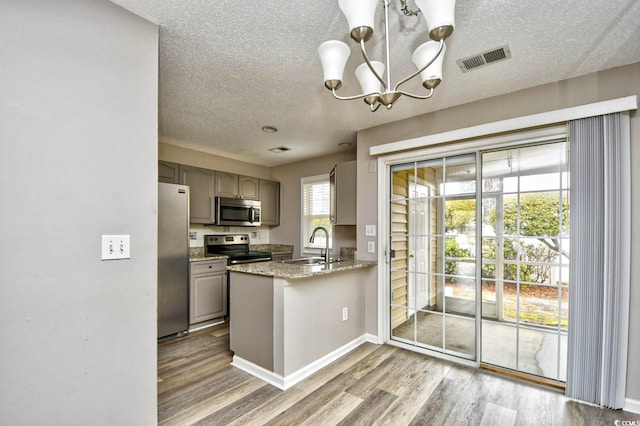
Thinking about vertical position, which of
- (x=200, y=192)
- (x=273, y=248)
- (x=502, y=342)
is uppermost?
(x=200, y=192)

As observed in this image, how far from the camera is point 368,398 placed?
219 cm

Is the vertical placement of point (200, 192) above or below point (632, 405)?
above

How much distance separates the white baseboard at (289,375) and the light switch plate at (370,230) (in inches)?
46.8

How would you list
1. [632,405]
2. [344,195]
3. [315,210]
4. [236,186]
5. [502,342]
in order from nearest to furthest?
[632,405], [502,342], [344,195], [236,186], [315,210]

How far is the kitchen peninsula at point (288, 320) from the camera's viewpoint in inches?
93.2

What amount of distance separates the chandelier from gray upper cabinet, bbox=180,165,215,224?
3.08 metres

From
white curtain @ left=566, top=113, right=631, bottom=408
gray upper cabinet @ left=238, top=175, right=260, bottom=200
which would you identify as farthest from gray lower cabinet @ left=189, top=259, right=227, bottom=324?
white curtain @ left=566, top=113, right=631, bottom=408

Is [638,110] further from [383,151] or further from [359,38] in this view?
[359,38]

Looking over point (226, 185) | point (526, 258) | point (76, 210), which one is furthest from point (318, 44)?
point (226, 185)

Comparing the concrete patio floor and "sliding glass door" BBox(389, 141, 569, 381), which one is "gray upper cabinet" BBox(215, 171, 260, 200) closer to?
"sliding glass door" BBox(389, 141, 569, 381)

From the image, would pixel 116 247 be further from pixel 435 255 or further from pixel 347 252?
pixel 347 252

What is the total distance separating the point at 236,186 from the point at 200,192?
62 cm

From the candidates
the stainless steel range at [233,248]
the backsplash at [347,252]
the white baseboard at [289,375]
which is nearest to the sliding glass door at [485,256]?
the white baseboard at [289,375]

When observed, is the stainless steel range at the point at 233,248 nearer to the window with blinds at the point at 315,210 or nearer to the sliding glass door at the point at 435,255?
the window with blinds at the point at 315,210
